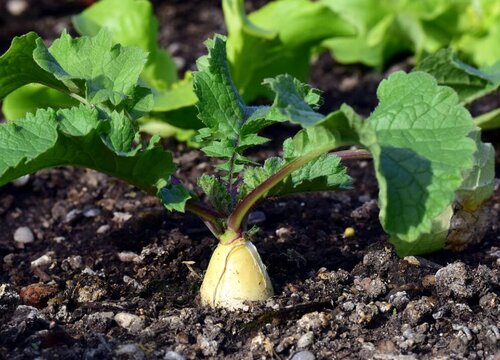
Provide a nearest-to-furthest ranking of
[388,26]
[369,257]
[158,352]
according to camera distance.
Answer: [158,352]
[369,257]
[388,26]

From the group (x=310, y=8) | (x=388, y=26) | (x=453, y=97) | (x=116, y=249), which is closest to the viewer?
(x=453, y=97)

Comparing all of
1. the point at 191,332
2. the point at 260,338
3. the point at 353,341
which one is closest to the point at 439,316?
the point at 353,341

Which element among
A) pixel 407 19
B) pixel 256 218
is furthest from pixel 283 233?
pixel 407 19

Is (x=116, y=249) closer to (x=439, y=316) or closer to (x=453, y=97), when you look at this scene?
(x=439, y=316)

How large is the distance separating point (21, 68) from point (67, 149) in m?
0.28

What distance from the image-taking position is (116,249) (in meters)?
2.21

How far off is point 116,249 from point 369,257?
22.8 inches

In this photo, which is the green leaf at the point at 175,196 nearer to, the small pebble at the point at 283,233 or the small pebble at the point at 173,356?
the small pebble at the point at 173,356

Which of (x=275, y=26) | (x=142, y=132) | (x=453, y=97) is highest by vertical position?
(x=453, y=97)

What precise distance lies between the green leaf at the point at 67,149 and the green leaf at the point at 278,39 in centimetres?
106

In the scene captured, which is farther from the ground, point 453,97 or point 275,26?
point 453,97

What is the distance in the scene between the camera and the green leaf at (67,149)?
5.44 ft

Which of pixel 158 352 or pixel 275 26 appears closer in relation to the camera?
pixel 158 352

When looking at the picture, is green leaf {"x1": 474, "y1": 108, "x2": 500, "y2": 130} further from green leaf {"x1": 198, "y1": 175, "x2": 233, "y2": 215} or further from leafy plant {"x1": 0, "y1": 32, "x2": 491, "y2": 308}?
green leaf {"x1": 198, "y1": 175, "x2": 233, "y2": 215}
